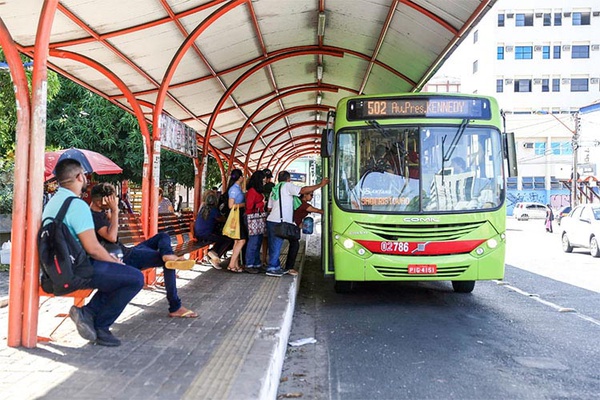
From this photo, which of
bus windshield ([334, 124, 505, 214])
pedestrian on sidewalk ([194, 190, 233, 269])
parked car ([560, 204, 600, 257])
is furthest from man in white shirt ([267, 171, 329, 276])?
parked car ([560, 204, 600, 257])

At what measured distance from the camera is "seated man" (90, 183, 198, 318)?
18.7 ft

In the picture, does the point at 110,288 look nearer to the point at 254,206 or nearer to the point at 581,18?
the point at 254,206

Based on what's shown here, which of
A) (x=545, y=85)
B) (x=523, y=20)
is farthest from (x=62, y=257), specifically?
(x=523, y=20)

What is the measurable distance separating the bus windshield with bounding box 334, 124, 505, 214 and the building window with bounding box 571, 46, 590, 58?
53248 mm

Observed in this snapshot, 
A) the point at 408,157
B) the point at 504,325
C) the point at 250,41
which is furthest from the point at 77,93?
the point at 504,325

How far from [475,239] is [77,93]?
19983 mm

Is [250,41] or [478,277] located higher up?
[250,41]

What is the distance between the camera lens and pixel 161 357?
4.66 metres

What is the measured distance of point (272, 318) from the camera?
612 cm

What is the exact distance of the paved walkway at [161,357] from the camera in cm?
383

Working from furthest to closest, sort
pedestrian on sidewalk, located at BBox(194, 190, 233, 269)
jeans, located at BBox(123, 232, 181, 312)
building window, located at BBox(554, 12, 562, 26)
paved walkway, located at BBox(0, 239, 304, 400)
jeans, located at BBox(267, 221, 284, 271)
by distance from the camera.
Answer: building window, located at BBox(554, 12, 562, 26) → pedestrian on sidewalk, located at BBox(194, 190, 233, 269) → jeans, located at BBox(267, 221, 284, 271) → jeans, located at BBox(123, 232, 181, 312) → paved walkway, located at BBox(0, 239, 304, 400)

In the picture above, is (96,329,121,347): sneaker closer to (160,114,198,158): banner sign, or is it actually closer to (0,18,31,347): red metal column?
(0,18,31,347): red metal column

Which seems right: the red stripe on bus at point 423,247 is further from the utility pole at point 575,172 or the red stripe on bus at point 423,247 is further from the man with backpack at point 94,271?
the utility pole at point 575,172

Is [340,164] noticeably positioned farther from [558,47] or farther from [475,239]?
[558,47]
